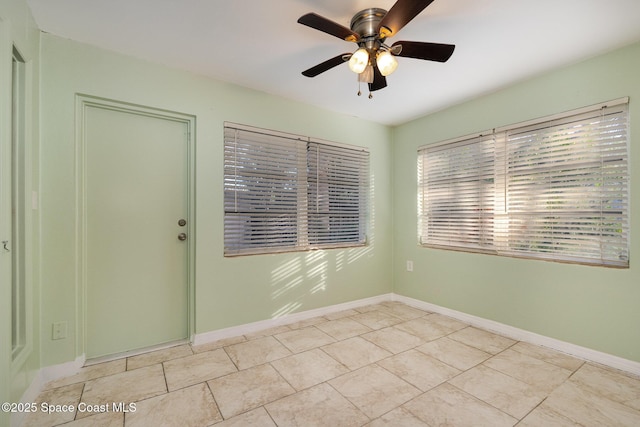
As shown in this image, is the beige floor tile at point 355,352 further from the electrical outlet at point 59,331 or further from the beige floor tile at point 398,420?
the electrical outlet at point 59,331

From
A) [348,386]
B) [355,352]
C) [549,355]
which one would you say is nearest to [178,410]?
[348,386]

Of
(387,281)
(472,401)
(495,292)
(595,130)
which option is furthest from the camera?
(387,281)

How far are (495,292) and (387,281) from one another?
54.3 inches

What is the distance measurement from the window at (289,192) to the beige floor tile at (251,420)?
147 centimetres

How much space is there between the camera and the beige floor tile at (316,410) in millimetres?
1627

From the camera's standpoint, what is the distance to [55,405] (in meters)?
1.76

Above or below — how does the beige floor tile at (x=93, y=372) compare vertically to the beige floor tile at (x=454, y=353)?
above

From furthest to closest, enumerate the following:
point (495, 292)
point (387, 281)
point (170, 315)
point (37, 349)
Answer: point (387, 281), point (495, 292), point (170, 315), point (37, 349)

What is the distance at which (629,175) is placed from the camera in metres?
2.15

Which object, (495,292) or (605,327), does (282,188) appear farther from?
(605,327)

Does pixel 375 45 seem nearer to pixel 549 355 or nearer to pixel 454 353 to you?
pixel 454 353

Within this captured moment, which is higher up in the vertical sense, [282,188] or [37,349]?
[282,188]

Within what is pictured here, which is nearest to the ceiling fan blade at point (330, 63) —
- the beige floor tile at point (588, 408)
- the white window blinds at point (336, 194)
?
the white window blinds at point (336, 194)

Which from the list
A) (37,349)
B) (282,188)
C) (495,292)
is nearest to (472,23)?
(282,188)
